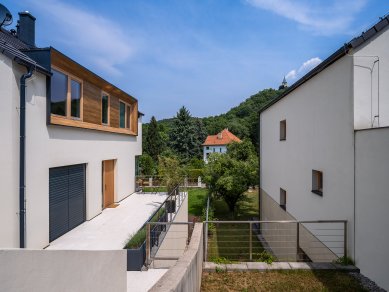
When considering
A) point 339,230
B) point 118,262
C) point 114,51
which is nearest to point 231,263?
point 118,262

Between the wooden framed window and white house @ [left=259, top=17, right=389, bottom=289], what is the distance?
7772 millimetres

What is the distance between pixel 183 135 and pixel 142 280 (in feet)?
131

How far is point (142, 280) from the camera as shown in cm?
629

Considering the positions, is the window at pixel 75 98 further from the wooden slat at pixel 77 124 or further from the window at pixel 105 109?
the window at pixel 105 109

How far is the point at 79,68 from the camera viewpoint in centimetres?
909

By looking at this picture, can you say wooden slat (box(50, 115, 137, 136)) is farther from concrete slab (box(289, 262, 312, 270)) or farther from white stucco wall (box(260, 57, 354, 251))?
white stucco wall (box(260, 57, 354, 251))

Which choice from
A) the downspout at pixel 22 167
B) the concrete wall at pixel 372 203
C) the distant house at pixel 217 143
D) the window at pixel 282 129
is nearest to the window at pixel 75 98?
the downspout at pixel 22 167

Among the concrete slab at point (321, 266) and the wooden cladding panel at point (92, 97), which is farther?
the wooden cladding panel at point (92, 97)

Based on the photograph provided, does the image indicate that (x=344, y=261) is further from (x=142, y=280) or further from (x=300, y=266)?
(x=142, y=280)

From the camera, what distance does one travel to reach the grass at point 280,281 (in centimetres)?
517

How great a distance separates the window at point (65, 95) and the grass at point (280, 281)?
626 centimetres

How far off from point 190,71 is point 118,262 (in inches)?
449

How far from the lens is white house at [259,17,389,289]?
5414mm

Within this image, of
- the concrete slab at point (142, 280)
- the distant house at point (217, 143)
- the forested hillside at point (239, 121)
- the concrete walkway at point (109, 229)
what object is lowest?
the concrete slab at point (142, 280)
